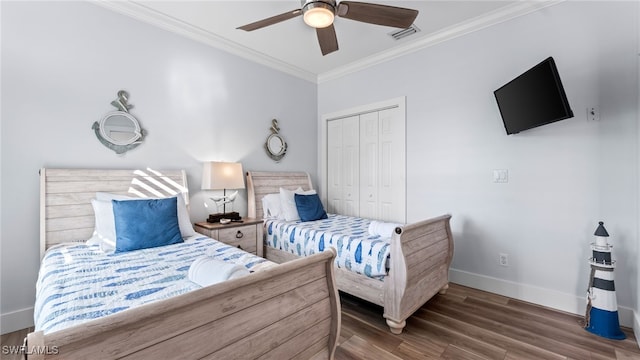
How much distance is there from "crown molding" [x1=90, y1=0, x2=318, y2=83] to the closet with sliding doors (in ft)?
3.92

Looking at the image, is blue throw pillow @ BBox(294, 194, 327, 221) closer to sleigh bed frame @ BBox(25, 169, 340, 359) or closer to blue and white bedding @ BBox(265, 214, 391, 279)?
blue and white bedding @ BBox(265, 214, 391, 279)

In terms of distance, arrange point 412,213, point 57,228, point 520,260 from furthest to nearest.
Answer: point 412,213 → point 520,260 → point 57,228

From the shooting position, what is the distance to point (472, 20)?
2945 mm

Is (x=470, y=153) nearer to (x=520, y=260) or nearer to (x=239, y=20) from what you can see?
(x=520, y=260)

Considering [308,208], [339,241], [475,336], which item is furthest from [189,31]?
[475,336]

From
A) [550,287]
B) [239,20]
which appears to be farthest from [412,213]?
[239,20]

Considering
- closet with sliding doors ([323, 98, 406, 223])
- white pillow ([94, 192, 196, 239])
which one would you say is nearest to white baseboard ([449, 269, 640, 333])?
closet with sliding doors ([323, 98, 406, 223])

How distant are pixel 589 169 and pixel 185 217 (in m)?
3.64

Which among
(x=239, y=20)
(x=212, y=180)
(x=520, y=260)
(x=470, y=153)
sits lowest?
(x=520, y=260)

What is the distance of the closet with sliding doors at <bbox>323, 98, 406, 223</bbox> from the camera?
3.63m

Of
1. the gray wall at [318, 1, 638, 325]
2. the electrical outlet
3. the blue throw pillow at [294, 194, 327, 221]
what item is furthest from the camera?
the blue throw pillow at [294, 194, 327, 221]

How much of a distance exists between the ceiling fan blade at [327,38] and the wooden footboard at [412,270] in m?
1.68

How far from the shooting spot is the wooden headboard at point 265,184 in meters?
3.62

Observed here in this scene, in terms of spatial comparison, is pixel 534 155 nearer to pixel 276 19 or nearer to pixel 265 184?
pixel 276 19
